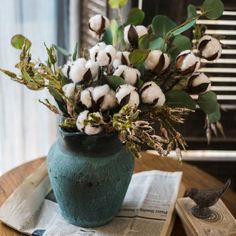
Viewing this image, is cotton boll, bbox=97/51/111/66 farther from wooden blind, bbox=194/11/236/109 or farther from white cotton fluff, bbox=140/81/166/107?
wooden blind, bbox=194/11/236/109

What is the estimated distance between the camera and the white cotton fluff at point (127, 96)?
30.0 inches

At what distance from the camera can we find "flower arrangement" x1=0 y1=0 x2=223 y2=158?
775mm

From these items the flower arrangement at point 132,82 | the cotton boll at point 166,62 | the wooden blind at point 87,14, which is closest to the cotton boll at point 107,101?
the flower arrangement at point 132,82

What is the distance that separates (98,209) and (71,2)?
2.74ft

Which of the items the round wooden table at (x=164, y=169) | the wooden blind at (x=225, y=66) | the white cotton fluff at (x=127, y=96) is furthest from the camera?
the wooden blind at (x=225, y=66)

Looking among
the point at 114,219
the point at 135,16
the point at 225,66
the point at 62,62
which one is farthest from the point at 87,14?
the point at 114,219

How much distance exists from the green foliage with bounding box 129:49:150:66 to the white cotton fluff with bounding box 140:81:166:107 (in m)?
0.05

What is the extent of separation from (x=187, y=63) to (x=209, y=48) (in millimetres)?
58

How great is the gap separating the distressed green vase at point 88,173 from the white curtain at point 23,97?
65cm

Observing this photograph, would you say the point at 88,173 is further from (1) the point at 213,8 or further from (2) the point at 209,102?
(1) the point at 213,8

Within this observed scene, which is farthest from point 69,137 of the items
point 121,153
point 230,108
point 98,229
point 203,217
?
point 230,108

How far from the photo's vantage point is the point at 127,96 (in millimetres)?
761

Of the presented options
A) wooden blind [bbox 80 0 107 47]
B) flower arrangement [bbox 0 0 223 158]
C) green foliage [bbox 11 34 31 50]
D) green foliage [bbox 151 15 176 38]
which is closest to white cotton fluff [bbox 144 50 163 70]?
flower arrangement [bbox 0 0 223 158]

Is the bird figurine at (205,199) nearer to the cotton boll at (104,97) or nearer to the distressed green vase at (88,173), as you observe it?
the distressed green vase at (88,173)
